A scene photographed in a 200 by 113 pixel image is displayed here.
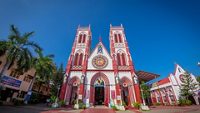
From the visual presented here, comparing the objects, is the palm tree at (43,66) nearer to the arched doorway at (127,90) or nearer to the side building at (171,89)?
the arched doorway at (127,90)

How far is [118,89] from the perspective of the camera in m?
23.9

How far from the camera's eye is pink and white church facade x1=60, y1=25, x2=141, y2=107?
2442cm

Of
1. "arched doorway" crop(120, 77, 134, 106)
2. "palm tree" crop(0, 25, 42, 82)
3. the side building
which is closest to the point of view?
"palm tree" crop(0, 25, 42, 82)

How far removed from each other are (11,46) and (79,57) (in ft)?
50.2

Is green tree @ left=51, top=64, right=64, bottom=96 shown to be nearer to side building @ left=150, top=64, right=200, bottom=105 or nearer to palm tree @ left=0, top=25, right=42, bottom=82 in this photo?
palm tree @ left=0, top=25, right=42, bottom=82

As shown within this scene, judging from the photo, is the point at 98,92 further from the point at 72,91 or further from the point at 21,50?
the point at 21,50

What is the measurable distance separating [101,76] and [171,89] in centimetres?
1871

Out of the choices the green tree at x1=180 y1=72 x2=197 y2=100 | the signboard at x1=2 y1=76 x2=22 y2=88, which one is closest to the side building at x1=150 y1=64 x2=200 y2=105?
the green tree at x1=180 y1=72 x2=197 y2=100

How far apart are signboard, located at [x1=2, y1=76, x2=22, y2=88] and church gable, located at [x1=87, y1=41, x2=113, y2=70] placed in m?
15.2

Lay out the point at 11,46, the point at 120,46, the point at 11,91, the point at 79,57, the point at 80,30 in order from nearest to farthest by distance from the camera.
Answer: the point at 11,46
the point at 11,91
the point at 79,57
the point at 120,46
the point at 80,30

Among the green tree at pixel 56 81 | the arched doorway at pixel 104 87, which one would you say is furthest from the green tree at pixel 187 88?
the green tree at pixel 56 81

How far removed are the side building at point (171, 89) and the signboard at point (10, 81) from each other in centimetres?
3584

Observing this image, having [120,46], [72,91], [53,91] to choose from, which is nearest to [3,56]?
[53,91]

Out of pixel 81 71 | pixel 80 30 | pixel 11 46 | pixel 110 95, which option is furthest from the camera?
pixel 80 30
